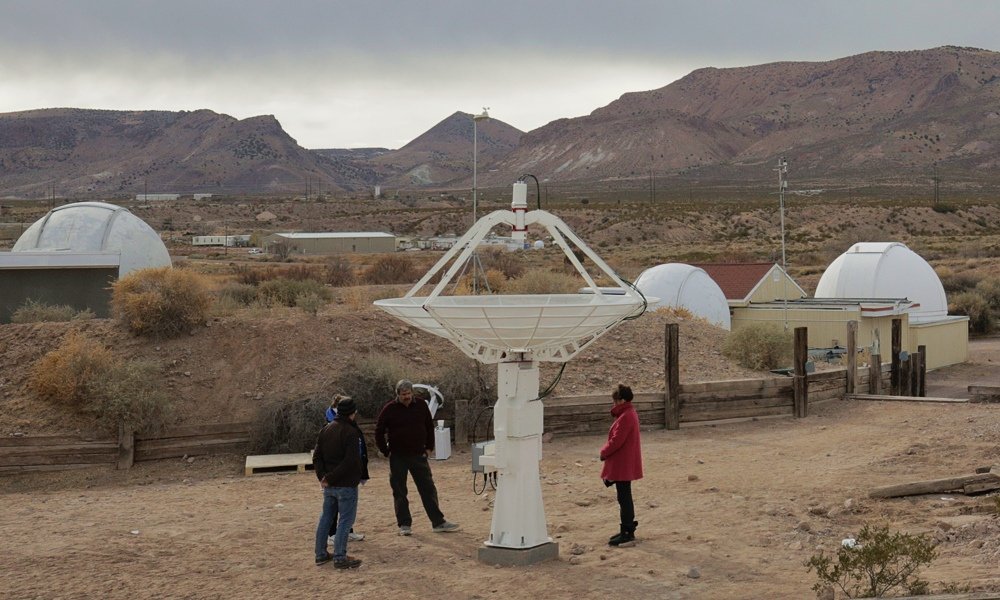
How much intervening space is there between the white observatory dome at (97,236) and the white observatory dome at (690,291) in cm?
1189

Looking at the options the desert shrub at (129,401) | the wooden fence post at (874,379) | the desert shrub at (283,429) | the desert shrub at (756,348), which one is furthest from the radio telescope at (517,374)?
the wooden fence post at (874,379)

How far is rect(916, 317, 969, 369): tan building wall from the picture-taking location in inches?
1170

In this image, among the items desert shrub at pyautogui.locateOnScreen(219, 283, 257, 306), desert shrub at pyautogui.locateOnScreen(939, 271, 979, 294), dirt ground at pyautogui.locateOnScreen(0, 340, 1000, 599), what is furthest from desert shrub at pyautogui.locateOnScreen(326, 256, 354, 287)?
dirt ground at pyautogui.locateOnScreen(0, 340, 1000, 599)

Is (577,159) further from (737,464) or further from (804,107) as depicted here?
(737,464)

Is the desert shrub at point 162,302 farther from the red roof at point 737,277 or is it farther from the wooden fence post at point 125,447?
the red roof at point 737,277

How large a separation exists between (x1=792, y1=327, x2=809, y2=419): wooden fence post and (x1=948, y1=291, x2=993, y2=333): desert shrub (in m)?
24.4

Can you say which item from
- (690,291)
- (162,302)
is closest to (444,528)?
(162,302)

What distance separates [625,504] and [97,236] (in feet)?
61.0

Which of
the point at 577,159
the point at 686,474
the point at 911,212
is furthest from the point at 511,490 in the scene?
the point at 577,159

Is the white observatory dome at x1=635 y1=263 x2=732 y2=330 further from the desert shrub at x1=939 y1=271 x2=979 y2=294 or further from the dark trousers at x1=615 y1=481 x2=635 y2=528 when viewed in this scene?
the desert shrub at x1=939 y1=271 x2=979 y2=294

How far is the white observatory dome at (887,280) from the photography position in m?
31.7

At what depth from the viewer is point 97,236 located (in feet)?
81.6

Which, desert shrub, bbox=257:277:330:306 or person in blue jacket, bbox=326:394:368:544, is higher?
desert shrub, bbox=257:277:330:306

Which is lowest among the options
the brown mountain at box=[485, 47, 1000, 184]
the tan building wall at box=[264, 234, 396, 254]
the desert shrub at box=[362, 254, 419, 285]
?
the desert shrub at box=[362, 254, 419, 285]
